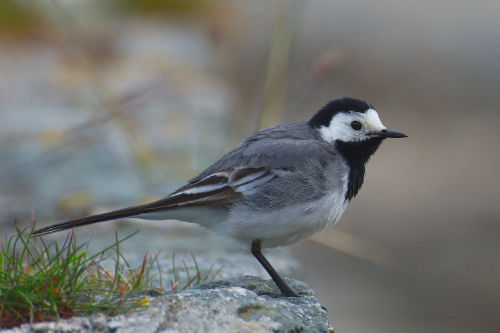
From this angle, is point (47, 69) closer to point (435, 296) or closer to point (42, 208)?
point (42, 208)

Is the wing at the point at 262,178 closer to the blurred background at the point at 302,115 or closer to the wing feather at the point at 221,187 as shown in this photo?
the wing feather at the point at 221,187

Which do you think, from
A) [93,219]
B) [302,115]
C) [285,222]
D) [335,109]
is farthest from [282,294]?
[302,115]

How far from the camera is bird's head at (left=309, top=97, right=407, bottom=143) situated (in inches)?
219

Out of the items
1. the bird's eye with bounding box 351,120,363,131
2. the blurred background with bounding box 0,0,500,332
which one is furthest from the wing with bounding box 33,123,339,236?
the blurred background with bounding box 0,0,500,332

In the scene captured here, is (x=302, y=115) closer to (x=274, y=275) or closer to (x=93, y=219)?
(x=274, y=275)

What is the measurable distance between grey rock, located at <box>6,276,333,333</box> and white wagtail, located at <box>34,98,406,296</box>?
707 millimetres

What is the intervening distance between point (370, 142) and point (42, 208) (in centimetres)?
283

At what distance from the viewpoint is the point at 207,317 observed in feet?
12.4

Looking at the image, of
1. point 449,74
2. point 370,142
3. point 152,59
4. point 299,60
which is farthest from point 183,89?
point 449,74

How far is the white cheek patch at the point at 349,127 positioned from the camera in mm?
5562

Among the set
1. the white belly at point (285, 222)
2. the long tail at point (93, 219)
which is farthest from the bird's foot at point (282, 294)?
the long tail at point (93, 219)

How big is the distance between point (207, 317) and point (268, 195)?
57.4 inches

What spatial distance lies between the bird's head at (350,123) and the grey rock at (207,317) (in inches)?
63.8

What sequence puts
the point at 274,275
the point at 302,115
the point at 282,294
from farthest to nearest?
the point at 302,115, the point at 274,275, the point at 282,294
